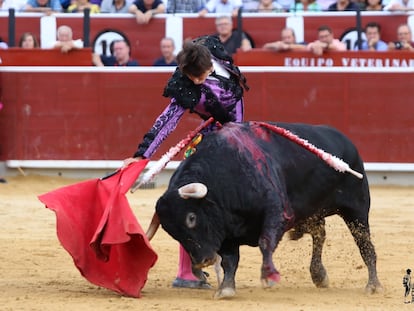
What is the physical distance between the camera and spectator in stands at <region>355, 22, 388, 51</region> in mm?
11008

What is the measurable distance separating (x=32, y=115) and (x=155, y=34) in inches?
56.2

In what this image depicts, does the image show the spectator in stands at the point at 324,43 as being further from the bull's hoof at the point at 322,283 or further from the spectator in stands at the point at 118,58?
the bull's hoof at the point at 322,283

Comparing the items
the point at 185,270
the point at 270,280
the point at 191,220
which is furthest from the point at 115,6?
the point at 270,280

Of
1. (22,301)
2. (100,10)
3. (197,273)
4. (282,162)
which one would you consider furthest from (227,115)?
(100,10)

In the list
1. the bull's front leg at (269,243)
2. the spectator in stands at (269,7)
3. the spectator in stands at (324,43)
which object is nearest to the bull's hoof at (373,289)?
the bull's front leg at (269,243)

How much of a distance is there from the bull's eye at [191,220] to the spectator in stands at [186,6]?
6333 millimetres

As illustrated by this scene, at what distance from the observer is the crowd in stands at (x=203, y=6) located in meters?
11.4

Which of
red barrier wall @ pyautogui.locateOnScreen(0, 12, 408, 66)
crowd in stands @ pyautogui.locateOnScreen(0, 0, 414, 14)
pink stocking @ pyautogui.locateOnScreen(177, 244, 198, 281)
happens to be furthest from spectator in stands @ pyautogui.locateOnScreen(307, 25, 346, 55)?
pink stocking @ pyautogui.locateOnScreen(177, 244, 198, 281)

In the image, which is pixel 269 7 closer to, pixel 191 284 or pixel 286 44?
pixel 286 44

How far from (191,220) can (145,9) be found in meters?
6.43

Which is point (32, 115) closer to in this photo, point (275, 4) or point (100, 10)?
point (100, 10)

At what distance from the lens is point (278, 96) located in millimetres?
11102

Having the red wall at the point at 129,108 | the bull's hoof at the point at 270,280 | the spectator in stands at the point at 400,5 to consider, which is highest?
the spectator in stands at the point at 400,5

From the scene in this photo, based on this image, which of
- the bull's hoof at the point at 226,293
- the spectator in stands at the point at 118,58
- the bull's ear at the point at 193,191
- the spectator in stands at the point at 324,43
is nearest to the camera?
the bull's ear at the point at 193,191
